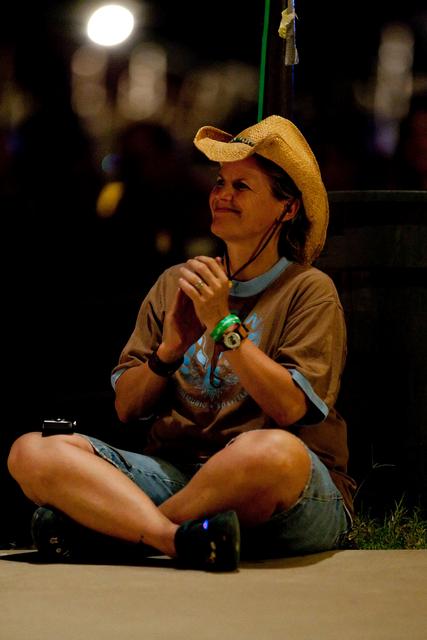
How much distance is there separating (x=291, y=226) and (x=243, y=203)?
239mm

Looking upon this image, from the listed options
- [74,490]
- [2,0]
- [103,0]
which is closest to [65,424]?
[74,490]

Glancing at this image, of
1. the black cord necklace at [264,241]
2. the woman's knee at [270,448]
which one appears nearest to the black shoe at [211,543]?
the woman's knee at [270,448]

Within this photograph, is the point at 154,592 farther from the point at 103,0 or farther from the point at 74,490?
the point at 103,0

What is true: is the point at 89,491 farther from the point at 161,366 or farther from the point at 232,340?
the point at 232,340

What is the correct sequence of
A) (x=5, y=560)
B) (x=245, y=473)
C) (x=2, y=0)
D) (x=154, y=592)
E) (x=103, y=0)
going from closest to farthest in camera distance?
1. (x=154, y=592)
2. (x=245, y=473)
3. (x=5, y=560)
4. (x=2, y=0)
5. (x=103, y=0)

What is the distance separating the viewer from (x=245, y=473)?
2.97m

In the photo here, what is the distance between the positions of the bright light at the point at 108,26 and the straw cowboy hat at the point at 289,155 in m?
2.33

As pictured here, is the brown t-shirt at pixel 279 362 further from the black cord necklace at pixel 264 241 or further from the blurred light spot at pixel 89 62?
the blurred light spot at pixel 89 62

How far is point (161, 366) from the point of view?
132 inches

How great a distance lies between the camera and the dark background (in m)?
3.89

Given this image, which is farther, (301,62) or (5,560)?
(301,62)

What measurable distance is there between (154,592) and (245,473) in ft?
1.54

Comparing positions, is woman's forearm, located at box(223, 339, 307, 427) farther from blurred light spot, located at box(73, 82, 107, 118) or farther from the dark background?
blurred light spot, located at box(73, 82, 107, 118)

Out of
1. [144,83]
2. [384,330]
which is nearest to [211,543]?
[384,330]
